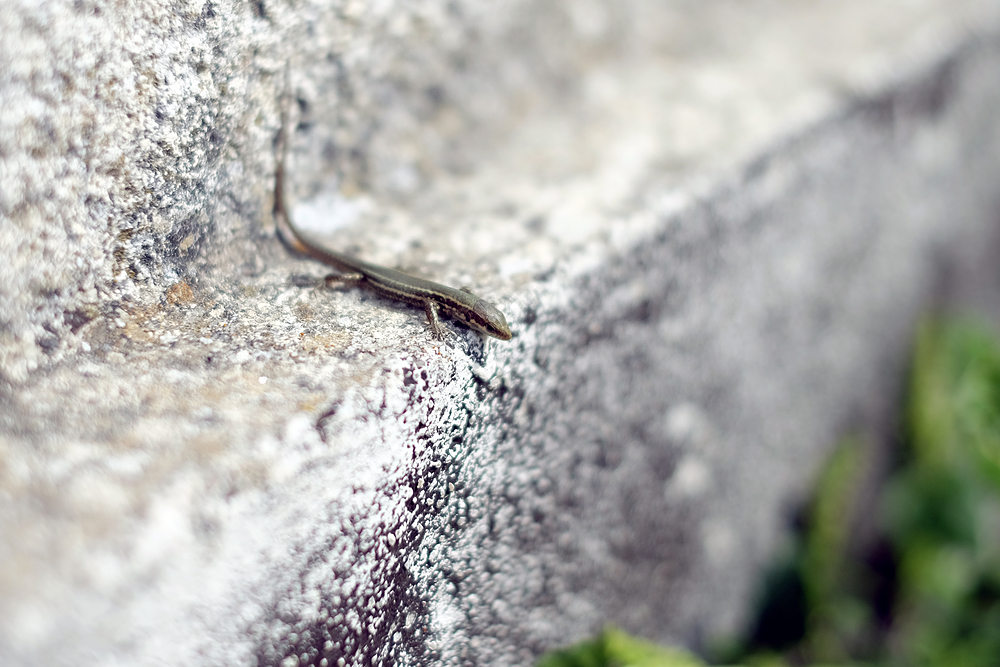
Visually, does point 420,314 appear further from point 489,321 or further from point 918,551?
point 918,551

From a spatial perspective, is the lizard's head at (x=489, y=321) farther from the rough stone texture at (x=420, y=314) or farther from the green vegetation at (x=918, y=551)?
the green vegetation at (x=918, y=551)

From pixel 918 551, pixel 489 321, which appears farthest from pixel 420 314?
pixel 918 551

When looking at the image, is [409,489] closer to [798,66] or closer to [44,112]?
[44,112]

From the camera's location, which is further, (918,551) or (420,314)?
(918,551)

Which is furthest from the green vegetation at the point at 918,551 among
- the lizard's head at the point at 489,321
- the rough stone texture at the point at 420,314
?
the lizard's head at the point at 489,321

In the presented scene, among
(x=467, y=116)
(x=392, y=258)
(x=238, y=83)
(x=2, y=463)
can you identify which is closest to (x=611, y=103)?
(x=467, y=116)

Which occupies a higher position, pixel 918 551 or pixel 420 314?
pixel 420 314

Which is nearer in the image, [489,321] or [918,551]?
[489,321]
